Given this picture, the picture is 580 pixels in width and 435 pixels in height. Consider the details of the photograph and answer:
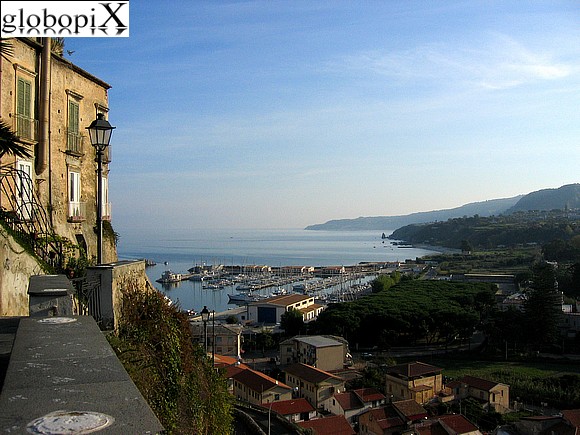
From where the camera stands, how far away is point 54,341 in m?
2.89

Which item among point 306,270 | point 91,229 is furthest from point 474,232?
point 91,229

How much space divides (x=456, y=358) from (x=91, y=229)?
114ft

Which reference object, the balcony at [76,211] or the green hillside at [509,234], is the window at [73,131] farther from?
the green hillside at [509,234]

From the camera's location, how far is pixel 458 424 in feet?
76.1

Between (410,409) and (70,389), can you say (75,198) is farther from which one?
(410,409)

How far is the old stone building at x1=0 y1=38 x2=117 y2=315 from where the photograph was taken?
32.1 feet

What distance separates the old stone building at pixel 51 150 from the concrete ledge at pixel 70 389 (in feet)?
21.8

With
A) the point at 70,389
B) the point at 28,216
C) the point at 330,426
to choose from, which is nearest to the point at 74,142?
the point at 28,216

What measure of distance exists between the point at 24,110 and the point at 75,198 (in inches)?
94.9

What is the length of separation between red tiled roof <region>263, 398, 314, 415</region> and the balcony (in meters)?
16.1

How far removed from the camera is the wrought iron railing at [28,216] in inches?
353

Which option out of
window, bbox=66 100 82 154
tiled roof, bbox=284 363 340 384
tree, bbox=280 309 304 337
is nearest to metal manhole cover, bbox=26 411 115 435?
window, bbox=66 100 82 154

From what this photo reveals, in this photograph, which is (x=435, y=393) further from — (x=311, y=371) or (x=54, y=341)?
(x=54, y=341)

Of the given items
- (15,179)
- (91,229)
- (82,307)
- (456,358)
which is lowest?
(456,358)
